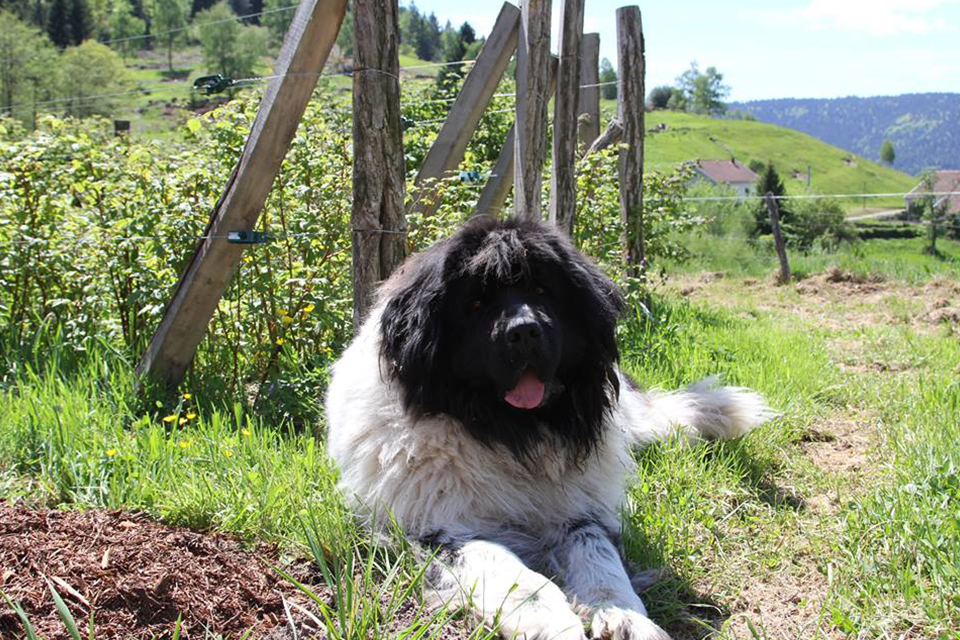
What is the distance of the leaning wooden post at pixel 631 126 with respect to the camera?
7402 mm

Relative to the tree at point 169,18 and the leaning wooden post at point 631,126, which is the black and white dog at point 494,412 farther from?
the tree at point 169,18

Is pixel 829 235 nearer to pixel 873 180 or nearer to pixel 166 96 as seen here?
pixel 873 180

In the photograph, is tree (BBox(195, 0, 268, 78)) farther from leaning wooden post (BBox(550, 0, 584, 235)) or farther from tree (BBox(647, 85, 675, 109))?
leaning wooden post (BBox(550, 0, 584, 235))

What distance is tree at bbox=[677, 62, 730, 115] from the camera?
412 feet

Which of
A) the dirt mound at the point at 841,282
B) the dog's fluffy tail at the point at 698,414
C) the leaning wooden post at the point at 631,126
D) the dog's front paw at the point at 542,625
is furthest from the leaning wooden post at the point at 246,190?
the dirt mound at the point at 841,282

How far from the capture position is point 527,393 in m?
2.90

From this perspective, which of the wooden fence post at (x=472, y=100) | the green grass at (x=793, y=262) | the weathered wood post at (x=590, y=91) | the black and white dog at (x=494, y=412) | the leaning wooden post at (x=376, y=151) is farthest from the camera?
the green grass at (x=793, y=262)

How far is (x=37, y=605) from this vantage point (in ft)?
7.54

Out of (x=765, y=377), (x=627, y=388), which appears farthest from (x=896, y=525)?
(x=765, y=377)

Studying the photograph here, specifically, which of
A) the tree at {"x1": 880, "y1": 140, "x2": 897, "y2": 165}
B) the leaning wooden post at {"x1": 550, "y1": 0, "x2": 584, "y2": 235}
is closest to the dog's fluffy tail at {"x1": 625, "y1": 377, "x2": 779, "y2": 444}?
the leaning wooden post at {"x1": 550, "y1": 0, "x2": 584, "y2": 235}

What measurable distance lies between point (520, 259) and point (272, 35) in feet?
414

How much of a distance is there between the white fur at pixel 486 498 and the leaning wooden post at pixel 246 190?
140 cm

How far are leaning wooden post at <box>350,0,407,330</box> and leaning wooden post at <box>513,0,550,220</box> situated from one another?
97 centimetres

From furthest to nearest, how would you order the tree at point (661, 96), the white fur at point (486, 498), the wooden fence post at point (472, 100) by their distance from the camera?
1. the tree at point (661, 96)
2. the wooden fence post at point (472, 100)
3. the white fur at point (486, 498)
